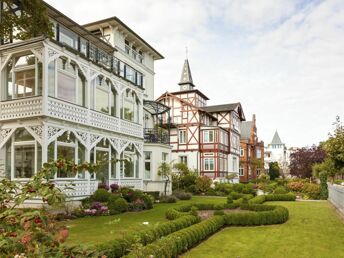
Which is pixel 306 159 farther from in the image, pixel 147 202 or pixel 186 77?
pixel 147 202

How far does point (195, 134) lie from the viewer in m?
40.2

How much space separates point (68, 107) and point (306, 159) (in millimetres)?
35026

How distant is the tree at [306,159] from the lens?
4238 cm

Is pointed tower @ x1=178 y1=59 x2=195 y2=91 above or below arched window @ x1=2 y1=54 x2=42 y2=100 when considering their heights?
above

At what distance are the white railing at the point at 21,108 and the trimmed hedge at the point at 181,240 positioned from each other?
844 cm

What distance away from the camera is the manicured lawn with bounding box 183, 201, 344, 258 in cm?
935

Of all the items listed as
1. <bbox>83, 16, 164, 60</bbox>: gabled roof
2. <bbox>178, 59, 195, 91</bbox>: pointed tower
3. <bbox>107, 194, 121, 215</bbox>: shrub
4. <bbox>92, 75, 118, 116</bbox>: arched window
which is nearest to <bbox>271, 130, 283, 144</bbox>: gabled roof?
<bbox>178, 59, 195, 91</bbox>: pointed tower

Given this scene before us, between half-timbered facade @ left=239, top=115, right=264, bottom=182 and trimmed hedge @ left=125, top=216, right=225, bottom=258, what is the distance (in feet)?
136

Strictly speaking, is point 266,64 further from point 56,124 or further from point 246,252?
point 56,124

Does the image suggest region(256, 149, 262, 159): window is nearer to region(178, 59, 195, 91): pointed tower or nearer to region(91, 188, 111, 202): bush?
region(178, 59, 195, 91): pointed tower

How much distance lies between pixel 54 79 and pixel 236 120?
3566 centimetres

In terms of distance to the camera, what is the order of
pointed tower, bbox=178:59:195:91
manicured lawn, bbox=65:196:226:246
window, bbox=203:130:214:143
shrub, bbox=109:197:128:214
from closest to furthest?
manicured lawn, bbox=65:196:226:246, shrub, bbox=109:197:128:214, window, bbox=203:130:214:143, pointed tower, bbox=178:59:195:91

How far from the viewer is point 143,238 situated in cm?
906

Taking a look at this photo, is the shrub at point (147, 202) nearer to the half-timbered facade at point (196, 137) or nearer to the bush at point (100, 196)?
A: the bush at point (100, 196)
